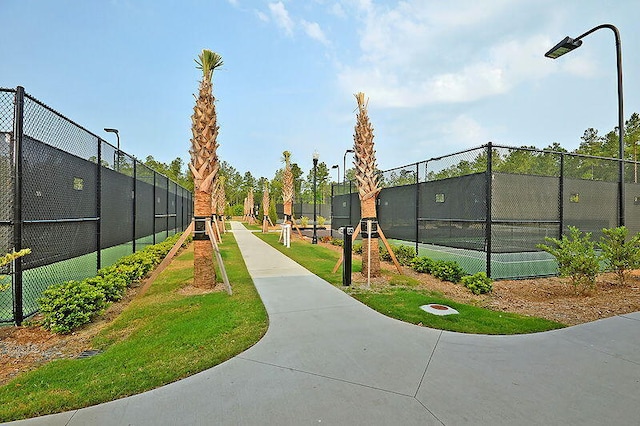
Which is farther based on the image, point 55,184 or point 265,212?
point 265,212

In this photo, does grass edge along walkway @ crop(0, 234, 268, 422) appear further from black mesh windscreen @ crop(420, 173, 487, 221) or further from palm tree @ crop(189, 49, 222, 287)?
black mesh windscreen @ crop(420, 173, 487, 221)

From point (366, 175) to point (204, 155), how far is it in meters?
3.79

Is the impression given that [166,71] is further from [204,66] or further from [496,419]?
[496,419]

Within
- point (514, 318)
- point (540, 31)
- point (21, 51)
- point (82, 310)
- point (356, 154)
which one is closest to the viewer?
point (82, 310)

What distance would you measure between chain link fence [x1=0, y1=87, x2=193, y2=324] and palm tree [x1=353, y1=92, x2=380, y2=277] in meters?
5.66

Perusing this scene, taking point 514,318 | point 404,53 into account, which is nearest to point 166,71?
point 404,53

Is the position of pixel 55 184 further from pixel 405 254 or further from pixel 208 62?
pixel 405 254

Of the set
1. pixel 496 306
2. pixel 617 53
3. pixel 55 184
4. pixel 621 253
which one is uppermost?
pixel 617 53

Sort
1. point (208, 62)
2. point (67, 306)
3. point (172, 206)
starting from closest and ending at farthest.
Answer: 1. point (67, 306)
2. point (208, 62)
3. point (172, 206)

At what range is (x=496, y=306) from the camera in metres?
5.46

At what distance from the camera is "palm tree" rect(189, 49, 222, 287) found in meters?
6.47


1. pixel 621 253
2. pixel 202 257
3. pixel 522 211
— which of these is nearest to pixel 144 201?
pixel 202 257

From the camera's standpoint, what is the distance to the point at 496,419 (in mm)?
2213

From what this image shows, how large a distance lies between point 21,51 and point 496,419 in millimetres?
14030
